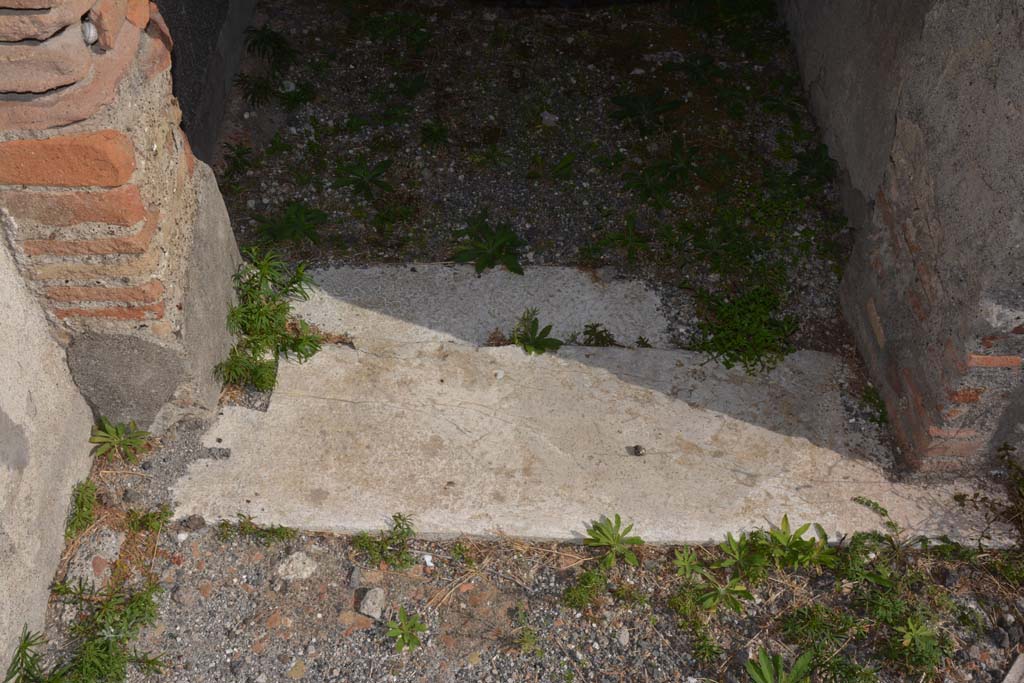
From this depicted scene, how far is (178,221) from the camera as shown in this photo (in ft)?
9.88

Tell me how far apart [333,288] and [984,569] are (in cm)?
277

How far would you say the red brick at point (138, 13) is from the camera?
267 centimetres

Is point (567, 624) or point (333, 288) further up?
point (333, 288)

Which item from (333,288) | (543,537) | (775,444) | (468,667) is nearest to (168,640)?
(468,667)

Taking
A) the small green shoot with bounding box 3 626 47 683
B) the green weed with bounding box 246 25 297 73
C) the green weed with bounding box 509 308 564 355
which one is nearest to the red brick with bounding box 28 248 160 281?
the small green shoot with bounding box 3 626 47 683

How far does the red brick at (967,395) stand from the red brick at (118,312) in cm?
269

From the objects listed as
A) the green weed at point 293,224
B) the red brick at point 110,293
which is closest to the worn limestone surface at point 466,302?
the green weed at point 293,224

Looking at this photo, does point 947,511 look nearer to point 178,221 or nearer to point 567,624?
point 567,624

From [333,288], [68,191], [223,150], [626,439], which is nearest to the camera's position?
[68,191]

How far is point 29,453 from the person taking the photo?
273 centimetres

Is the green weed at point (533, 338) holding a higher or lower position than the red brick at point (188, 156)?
lower

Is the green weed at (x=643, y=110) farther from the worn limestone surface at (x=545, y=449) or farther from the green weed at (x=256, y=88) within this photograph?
the green weed at (x=256, y=88)

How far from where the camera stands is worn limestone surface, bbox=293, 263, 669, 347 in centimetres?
374

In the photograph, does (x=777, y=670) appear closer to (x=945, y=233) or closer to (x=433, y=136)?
(x=945, y=233)
